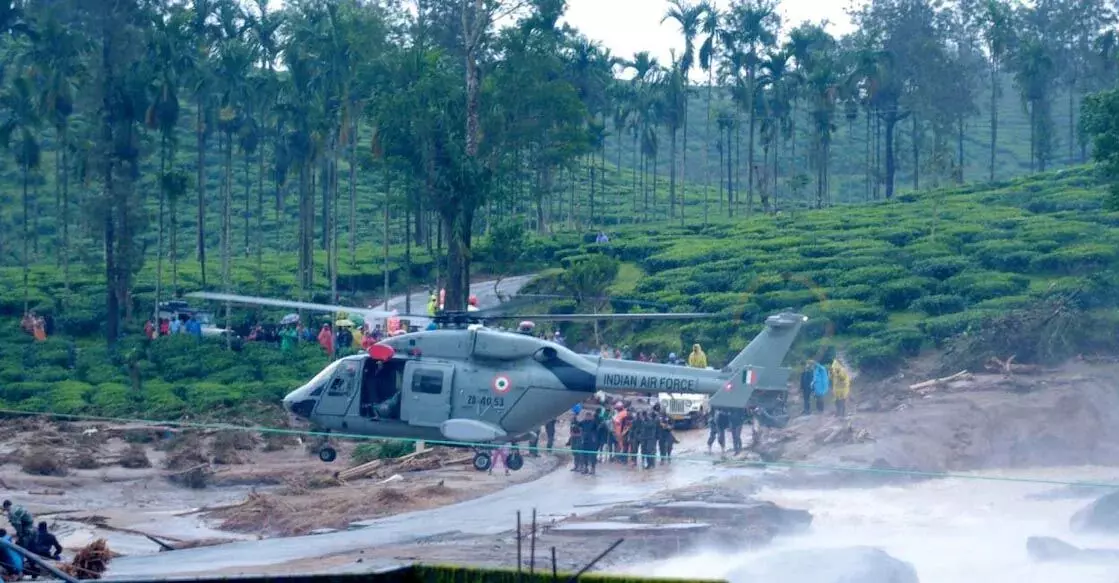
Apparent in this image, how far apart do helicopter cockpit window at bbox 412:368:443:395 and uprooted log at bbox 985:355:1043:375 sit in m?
15.3

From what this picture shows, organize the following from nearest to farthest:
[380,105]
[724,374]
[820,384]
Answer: [724,374] < [820,384] < [380,105]

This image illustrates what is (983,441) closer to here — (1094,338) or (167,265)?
(1094,338)

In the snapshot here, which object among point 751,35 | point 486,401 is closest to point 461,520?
point 486,401

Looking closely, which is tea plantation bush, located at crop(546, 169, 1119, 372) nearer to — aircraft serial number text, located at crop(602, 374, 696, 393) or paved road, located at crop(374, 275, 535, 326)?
paved road, located at crop(374, 275, 535, 326)

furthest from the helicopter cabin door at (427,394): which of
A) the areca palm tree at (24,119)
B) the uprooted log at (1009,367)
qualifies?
the areca palm tree at (24,119)

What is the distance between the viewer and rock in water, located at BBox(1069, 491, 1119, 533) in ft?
66.5

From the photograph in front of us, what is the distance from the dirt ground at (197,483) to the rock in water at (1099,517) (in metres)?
9.95

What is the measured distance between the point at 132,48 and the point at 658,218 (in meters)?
40.0

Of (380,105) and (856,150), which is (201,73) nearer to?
(380,105)

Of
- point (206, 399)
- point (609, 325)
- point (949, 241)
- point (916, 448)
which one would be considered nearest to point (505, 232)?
point (609, 325)

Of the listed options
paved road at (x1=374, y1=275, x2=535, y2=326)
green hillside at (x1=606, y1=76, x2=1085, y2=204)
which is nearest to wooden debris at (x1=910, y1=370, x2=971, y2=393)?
paved road at (x1=374, y1=275, x2=535, y2=326)

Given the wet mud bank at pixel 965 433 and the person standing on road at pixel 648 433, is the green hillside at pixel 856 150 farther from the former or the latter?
the person standing on road at pixel 648 433

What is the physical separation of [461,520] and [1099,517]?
987cm

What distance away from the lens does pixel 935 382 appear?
101 ft
